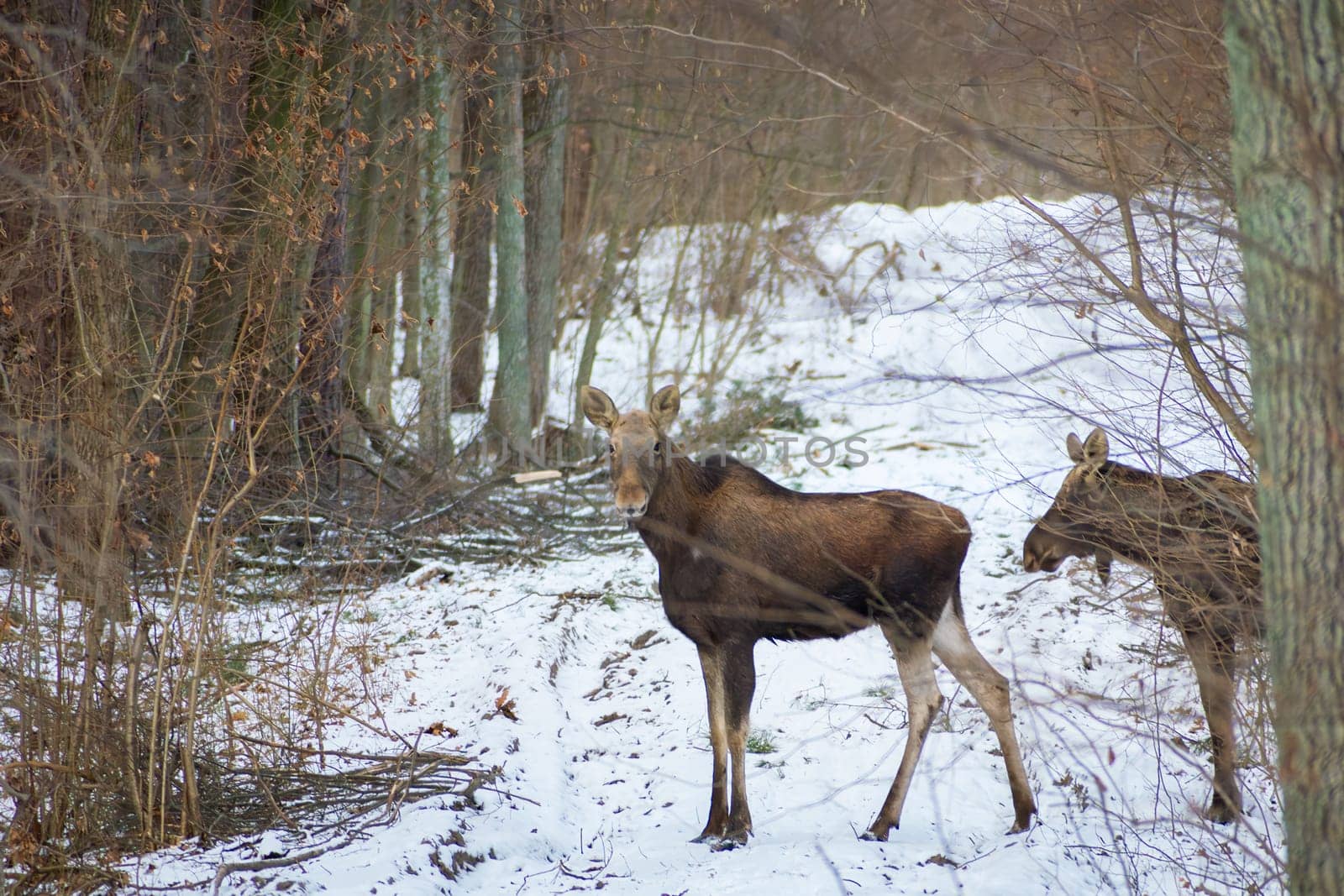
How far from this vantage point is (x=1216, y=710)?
631 centimetres

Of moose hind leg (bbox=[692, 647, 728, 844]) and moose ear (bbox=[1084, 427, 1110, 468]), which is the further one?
moose ear (bbox=[1084, 427, 1110, 468])

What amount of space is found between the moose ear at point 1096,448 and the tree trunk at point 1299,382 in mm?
3785

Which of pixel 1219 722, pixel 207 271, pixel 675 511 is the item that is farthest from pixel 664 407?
pixel 1219 722

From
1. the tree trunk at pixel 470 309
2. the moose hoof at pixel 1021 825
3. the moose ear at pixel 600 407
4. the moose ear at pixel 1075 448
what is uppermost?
the tree trunk at pixel 470 309

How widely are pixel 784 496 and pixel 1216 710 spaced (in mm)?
2737

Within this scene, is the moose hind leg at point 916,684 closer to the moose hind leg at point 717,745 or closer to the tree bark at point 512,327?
the moose hind leg at point 717,745

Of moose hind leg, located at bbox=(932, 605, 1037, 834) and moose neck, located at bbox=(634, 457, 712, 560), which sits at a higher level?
moose neck, located at bbox=(634, 457, 712, 560)

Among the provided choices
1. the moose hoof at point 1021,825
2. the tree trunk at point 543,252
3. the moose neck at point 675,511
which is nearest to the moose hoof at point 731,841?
the moose hoof at point 1021,825

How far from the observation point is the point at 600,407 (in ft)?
24.7

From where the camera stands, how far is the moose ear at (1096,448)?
7098mm

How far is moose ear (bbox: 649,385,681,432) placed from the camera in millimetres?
7461

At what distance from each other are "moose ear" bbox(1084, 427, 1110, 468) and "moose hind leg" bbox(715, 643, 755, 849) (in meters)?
2.43

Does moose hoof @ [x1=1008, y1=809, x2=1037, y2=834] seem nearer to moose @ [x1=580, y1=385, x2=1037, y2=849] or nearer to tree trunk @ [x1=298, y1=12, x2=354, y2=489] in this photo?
moose @ [x1=580, y1=385, x2=1037, y2=849]

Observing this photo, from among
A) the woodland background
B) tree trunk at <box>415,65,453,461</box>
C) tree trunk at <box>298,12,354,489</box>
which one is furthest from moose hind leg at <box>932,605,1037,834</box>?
tree trunk at <box>415,65,453,461</box>
